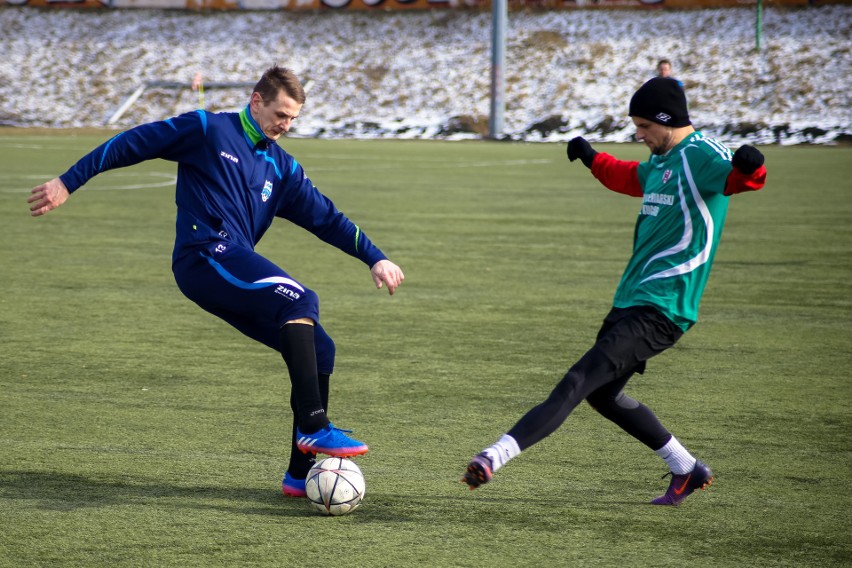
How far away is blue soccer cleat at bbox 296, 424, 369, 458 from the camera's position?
481 centimetres

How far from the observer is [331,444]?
4.82 meters

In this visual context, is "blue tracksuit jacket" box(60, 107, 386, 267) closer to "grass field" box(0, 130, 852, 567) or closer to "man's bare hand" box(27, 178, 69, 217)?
"man's bare hand" box(27, 178, 69, 217)

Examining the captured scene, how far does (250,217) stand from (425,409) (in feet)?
5.67

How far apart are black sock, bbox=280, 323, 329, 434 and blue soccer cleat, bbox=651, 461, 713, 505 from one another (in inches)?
55.0

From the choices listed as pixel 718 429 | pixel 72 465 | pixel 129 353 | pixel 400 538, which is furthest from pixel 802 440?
pixel 129 353

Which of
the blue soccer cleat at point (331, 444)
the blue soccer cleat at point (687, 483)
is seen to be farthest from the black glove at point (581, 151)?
the blue soccer cleat at point (331, 444)

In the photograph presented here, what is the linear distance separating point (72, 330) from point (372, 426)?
325 centimetres

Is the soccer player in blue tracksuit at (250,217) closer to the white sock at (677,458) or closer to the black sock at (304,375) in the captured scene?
the black sock at (304,375)

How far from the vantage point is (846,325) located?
9.26 metres

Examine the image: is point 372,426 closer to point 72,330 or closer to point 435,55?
point 72,330

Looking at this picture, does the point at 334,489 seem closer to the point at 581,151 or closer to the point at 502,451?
the point at 502,451

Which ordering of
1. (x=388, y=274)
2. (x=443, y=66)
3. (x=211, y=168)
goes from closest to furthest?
(x=211, y=168), (x=388, y=274), (x=443, y=66)

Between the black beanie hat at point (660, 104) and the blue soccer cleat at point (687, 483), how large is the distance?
136 cm

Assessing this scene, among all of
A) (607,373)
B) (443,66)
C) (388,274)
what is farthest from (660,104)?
(443,66)
